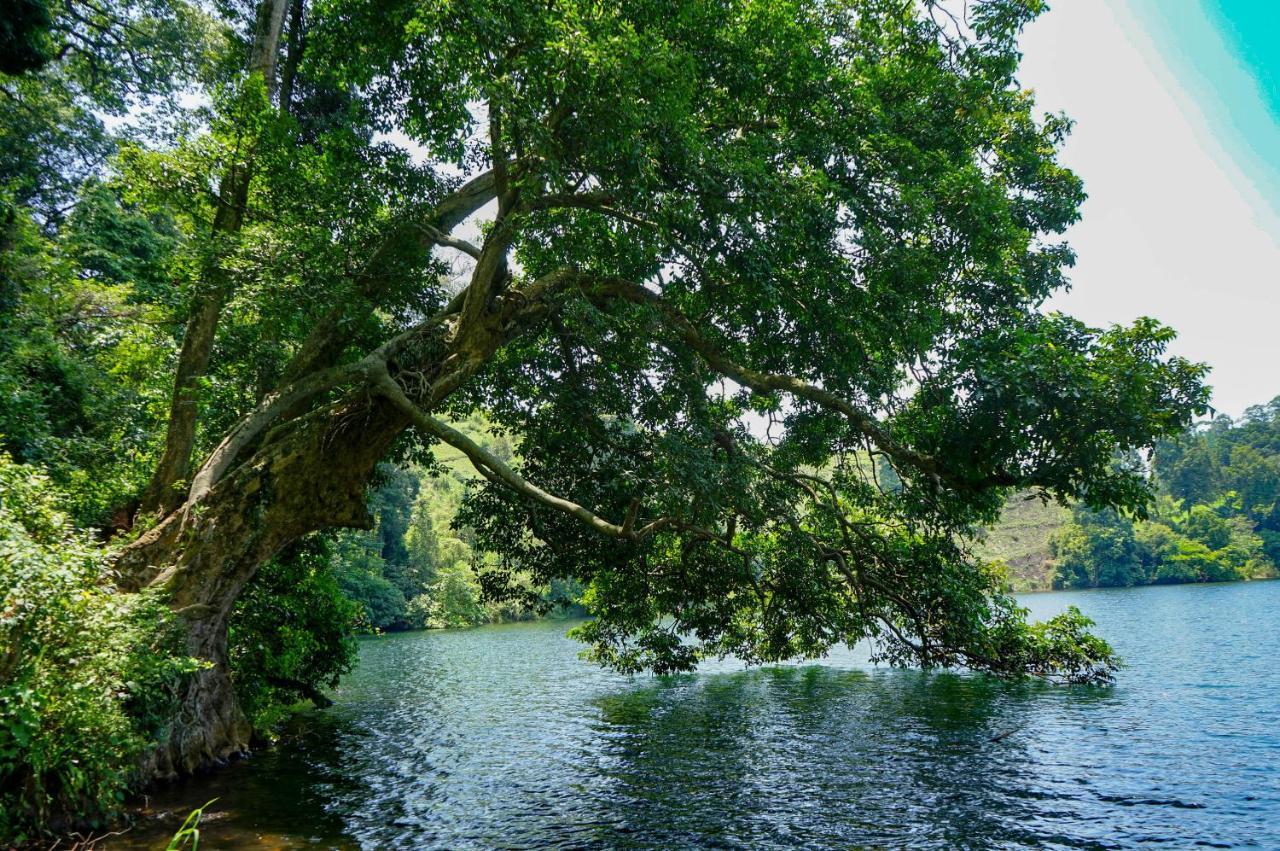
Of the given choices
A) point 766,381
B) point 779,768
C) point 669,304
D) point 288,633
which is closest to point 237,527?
point 288,633

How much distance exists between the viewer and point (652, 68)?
29.9 feet

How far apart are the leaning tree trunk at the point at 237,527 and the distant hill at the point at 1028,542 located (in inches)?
3411

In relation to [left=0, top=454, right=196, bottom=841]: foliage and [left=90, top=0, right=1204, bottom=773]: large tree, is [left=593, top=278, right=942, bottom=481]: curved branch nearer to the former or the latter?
[left=90, top=0, right=1204, bottom=773]: large tree

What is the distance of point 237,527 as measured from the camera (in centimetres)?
1198

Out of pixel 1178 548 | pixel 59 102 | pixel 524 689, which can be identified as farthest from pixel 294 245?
pixel 1178 548

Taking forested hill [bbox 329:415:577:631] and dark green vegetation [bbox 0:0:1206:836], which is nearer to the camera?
dark green vegetation [bbox 0:0:1206:836]

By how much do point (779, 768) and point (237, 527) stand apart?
Answer: 9962 mm

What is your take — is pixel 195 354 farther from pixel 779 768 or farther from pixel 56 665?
pixel 779 768

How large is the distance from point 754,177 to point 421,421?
6286mm

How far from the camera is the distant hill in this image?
9212 centimetres

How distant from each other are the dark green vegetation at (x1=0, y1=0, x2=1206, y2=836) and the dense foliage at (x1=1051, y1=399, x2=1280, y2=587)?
7801 cm

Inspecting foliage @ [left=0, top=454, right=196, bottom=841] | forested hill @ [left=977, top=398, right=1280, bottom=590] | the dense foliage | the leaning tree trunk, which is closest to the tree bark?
the leaning tree trunk

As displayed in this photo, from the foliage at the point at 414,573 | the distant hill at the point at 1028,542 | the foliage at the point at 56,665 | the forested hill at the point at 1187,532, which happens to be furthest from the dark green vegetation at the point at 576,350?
the distant hill at the point at 1028,542

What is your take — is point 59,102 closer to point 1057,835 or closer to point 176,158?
point 176,158
